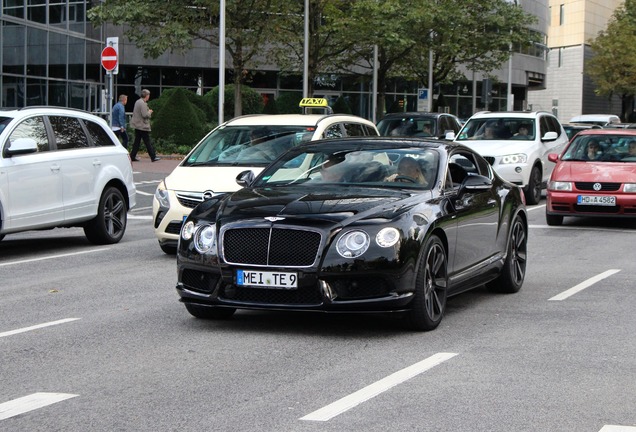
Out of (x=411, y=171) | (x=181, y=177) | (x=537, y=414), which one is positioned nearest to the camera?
(x=537, y=414)

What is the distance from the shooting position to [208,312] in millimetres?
9227

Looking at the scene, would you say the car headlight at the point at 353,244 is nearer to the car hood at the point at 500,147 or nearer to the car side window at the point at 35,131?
the car side window at the point at 35,131

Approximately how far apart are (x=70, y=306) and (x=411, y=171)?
307cm

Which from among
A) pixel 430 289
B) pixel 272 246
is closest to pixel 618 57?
pixel 430 289

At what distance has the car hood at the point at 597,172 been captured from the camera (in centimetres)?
1828

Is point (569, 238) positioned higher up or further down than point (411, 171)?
further down

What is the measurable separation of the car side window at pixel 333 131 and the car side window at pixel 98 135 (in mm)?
2858

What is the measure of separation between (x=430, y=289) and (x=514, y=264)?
2.57 metres

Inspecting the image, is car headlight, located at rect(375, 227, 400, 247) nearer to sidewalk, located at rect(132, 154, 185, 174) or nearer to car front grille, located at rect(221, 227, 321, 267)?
car front grille, located at rect(221, 227, 321, 267)

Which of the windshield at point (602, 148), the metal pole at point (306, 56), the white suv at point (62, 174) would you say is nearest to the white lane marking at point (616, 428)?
the white suv at point (62, 174)

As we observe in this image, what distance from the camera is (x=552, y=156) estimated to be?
20016mm

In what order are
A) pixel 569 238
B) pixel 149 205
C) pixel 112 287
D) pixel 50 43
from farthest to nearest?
1. pixel 50 43
2. pixel 149 205
3. pixel 569 238
4. pixel 112 287

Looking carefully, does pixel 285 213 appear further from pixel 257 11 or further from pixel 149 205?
pixel 257 11

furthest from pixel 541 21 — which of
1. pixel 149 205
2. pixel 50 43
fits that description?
pixel 149 205
